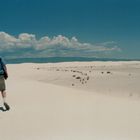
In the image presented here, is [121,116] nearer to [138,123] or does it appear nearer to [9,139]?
[138,123]

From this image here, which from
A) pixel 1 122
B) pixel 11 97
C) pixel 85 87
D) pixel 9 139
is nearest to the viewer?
pixel 9 139

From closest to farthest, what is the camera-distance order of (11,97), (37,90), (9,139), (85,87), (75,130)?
(9,139), (75,130), (11,97), (37,90), (85,87)

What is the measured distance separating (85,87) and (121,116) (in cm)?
1590

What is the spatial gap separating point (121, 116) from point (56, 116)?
2.44m

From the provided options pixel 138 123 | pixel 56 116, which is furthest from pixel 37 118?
pixel 138 123

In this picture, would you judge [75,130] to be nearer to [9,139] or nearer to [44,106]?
[9,139]

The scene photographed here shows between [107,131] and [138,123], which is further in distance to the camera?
[138,123]

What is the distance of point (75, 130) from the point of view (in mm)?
10203

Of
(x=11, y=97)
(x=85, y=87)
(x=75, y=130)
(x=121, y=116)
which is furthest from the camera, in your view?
(x=85, y=87)

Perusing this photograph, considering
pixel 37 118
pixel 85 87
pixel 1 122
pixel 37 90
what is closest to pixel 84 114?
pixel 37 118

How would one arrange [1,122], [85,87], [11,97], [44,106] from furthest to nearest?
[85,87]
[11,97]
[44,106]
[1,122]

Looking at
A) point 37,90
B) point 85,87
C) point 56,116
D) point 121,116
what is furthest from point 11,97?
point 85,87

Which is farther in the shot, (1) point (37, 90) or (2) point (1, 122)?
(1) point (37, 90)

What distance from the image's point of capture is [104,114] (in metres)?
12.8
